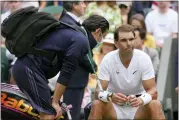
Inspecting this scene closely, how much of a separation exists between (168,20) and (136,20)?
109 centimetres

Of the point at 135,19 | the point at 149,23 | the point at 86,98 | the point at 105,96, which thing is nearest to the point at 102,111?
the point at 105,96

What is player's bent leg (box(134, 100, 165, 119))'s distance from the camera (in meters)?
6.39

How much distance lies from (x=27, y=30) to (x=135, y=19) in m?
3.88

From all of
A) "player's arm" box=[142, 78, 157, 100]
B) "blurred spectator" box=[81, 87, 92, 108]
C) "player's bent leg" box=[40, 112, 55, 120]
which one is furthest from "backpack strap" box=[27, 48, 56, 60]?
"blurred spectator" box=[81, 87, 92, 108]

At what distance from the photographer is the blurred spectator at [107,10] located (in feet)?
33.6

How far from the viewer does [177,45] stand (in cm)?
898

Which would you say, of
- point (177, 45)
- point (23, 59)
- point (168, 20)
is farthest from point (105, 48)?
point (23, 59)

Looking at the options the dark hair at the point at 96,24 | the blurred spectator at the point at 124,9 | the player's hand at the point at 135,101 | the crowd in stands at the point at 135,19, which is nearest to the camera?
the player's hand at the point at 135,101

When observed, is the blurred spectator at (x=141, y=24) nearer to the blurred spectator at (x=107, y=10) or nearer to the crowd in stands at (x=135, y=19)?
the crowd in stands at (x=135, y=19)

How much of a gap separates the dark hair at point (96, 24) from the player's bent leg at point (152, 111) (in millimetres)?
919

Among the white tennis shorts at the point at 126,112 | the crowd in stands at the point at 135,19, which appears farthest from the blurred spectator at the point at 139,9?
the white tennis shorts at the point at 126,112

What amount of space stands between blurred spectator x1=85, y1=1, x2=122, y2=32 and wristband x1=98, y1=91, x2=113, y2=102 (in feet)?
12.4

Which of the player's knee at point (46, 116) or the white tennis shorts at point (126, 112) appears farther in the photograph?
the white tennis shorts at point (126, 112)

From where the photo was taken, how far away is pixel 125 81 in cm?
657
